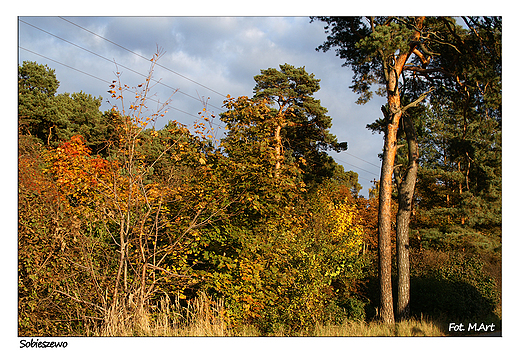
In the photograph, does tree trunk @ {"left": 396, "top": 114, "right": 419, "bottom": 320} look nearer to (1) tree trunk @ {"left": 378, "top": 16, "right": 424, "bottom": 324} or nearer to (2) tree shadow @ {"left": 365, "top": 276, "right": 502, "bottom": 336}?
(1) tree trunk @ {"left": 378, "top": 16, "right": 424, "bottom": 324}

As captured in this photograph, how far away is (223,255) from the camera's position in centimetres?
627

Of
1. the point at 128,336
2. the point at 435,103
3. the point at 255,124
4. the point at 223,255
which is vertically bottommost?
the point at 128,336

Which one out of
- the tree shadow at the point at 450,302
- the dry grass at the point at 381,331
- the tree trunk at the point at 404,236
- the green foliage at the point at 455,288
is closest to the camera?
the dry grass at the point at 381,331

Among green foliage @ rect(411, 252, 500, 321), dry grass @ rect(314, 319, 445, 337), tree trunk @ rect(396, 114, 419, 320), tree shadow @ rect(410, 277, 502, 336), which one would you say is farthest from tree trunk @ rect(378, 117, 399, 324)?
green foliage @ rect(411, 252, 500, 321)

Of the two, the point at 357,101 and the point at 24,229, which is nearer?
the point at 24,229

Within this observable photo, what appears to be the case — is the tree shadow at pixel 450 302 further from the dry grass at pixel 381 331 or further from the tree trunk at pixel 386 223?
the dry grass at pixel 381 331

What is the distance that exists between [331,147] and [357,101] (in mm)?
8578

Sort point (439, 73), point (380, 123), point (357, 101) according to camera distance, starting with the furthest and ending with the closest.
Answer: point (380, 123) < point (357, 101) < point (439, 73)

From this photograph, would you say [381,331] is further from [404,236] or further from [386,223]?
[404,236]

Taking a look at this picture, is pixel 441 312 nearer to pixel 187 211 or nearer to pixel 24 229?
pixel 187 211

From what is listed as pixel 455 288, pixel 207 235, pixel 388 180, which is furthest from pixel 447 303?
pixel 207 235

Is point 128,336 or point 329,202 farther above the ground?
point 329,202

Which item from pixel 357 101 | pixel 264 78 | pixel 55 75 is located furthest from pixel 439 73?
pixel 55 75

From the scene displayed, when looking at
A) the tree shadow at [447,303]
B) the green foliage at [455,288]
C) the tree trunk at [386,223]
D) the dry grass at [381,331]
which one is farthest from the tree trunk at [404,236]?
the dry grass at [381,331]
